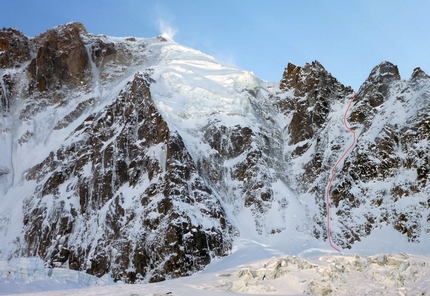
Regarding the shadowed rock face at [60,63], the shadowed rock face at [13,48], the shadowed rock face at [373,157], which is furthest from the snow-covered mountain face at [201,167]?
the shadowed rock face at [13,48]

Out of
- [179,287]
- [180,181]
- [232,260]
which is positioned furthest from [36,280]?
[180,181]

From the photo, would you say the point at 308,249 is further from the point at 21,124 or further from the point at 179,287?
the point at 21,124

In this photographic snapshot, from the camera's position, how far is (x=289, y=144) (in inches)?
3757

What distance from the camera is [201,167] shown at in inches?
3398

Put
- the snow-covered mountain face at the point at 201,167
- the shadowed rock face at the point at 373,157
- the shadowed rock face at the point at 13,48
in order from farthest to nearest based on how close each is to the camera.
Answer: the shadowed rock face at the point at 13,48
the shadowed rock face at the point at 373,157
the snow-covered mountain face at the point at 201,167

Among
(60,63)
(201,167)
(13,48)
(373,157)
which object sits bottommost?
(201,167)

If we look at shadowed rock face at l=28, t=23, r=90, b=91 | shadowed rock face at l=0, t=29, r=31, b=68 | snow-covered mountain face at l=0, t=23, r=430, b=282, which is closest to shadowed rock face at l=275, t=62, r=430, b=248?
snow-covered mountain face at l=0, t=23, r=430, b=282

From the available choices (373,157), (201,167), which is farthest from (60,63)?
(373,157)

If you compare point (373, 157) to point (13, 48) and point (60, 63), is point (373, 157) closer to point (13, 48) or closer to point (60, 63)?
point (60, 63)

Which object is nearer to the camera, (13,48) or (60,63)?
(60,63)

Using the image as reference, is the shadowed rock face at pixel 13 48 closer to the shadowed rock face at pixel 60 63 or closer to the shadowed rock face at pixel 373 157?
the shadowed rock face at pixel 60 63

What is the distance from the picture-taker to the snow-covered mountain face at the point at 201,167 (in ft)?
241

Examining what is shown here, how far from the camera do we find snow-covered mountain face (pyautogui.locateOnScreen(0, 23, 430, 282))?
73.4 metres

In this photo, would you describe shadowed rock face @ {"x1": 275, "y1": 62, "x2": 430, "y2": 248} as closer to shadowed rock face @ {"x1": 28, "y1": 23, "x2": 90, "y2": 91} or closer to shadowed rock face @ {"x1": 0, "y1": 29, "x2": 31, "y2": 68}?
shadowed rock face @ {"x1": 28, "y1": 23, "x2": 90, "y2": 91}
